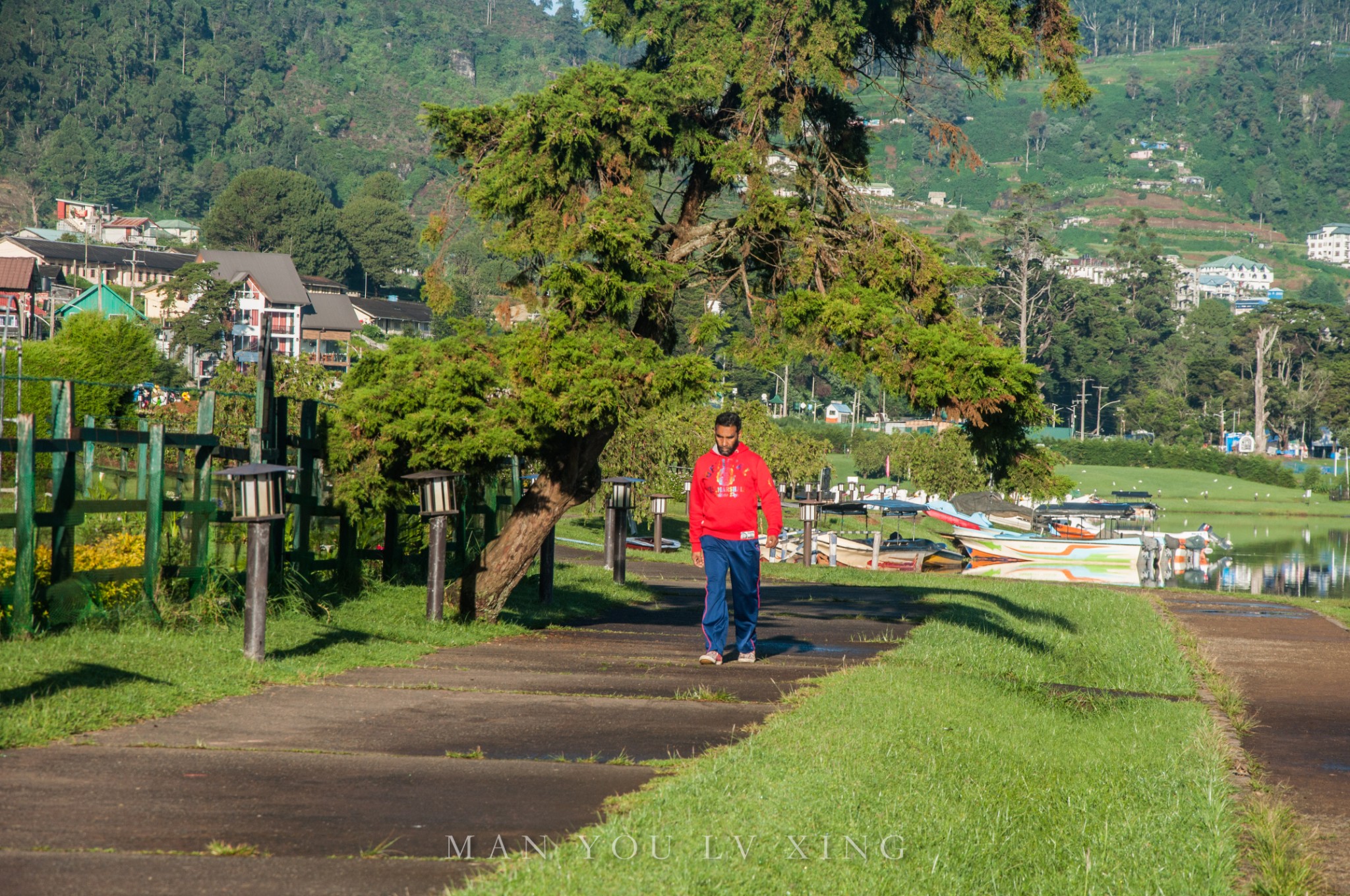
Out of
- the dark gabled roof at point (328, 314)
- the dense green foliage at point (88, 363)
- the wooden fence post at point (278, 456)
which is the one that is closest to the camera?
the wooden fence post at point (278, 456)

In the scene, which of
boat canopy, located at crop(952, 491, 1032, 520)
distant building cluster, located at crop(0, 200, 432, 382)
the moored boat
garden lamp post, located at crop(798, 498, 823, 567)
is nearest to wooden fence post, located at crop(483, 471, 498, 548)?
garden lamp post, located at crop(798, 498, 823, 567)

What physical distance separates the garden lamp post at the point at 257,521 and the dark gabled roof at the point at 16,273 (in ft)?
360

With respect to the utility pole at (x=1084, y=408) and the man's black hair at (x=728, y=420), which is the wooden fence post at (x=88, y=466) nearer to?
the man's black hair at (x=728, y=420)

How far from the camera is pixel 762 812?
5.20m

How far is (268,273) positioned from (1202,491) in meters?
86.6

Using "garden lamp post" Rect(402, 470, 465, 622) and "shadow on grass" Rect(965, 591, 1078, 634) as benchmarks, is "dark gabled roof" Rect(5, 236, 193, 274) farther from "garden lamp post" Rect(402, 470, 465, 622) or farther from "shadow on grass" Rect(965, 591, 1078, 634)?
"garden lamp post" Rect(402, 470, 465, 622)

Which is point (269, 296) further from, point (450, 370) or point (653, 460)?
point (450, 370)

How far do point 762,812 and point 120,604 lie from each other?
6.06 metres

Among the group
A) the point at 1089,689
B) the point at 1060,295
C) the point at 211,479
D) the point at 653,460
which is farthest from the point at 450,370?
the point at 1060,295

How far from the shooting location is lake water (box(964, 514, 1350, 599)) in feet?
102

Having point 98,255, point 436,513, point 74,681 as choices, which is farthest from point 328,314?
point 74,681

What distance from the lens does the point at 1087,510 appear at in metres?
43.8

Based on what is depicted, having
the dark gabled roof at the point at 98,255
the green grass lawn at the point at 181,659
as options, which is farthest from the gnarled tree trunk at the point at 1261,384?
the green grass lawn at the point at 181,659

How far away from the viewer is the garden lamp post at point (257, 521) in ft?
28.6
